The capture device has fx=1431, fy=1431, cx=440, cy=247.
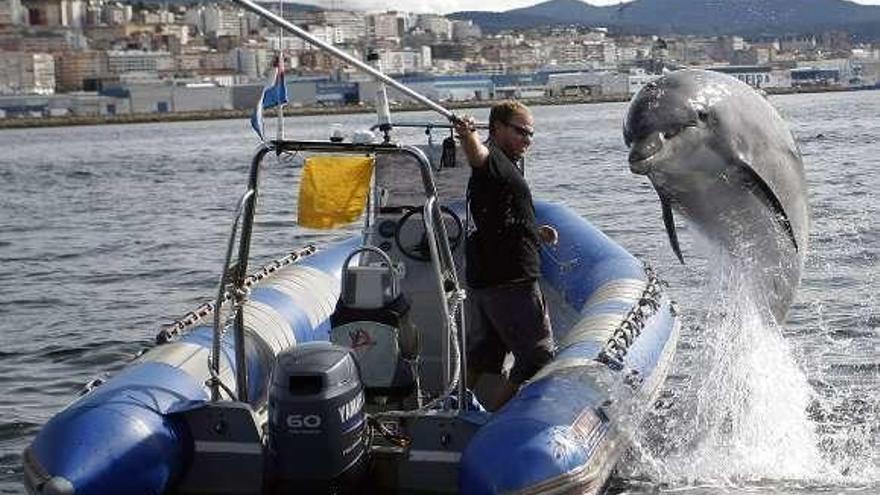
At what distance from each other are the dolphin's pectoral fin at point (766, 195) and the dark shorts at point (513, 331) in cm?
122

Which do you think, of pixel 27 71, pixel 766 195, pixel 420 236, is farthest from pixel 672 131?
pixel 27 71

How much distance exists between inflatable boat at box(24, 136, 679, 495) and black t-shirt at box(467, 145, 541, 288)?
80mm

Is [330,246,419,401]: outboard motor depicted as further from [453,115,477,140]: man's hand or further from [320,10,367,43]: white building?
[320,10,367,43]: white building

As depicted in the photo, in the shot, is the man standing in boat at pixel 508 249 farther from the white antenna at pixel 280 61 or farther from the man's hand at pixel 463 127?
the white antenna at pixel 280 61

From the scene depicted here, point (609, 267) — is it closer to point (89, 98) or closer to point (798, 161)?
point (798, 161)

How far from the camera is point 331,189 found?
704 cm

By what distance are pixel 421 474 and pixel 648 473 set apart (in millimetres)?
2021

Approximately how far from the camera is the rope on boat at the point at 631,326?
7.66 metres

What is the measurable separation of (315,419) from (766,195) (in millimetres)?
2717

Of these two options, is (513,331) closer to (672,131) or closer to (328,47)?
(672,131)

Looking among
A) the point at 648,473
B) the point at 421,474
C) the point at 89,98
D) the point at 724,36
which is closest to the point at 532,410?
the point at 421,474

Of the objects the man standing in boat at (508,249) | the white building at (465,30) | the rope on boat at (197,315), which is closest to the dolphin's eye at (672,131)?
the man standing in boat at (508,249)

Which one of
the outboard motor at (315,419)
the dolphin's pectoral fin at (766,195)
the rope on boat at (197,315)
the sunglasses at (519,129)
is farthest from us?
the rope on boat at (197,315)

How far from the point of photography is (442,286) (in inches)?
259
